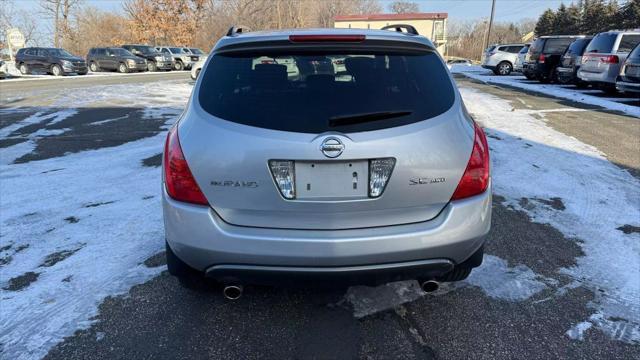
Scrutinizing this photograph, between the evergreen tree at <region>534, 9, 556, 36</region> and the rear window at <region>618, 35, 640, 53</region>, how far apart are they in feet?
190

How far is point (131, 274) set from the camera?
3.35 m

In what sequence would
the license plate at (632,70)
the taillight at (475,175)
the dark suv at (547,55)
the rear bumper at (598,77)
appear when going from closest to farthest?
the taillight at (475,175), the license plate at (632,70), the rear bumper at (598,77), the dark suv at (547,55)

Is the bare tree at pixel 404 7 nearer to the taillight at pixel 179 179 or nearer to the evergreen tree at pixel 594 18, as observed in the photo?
the evergreen tree at pixel 594 18

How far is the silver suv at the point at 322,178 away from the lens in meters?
2.23

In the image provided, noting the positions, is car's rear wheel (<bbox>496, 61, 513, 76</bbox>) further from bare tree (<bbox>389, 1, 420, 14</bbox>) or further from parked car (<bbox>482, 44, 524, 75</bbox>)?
bare tree (<bbox>389, 1, 420, 14</bbox>)

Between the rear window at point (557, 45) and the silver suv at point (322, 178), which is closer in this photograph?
the silver suv at point (322, 178)

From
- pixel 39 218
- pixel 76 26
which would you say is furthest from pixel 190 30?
pixel 39 218

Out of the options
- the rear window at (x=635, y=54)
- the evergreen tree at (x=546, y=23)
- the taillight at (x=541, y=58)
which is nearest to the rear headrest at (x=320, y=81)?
the rear window at (x=635, y=54)

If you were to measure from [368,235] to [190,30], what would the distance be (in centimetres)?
5772

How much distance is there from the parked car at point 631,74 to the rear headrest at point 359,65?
41.8 feet

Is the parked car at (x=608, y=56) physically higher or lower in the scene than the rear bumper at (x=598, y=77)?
higher

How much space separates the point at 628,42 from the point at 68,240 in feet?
54.7

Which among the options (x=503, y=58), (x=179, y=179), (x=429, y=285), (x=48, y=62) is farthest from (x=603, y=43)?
(x=48, y=62)

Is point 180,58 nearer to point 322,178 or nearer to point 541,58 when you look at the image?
point 541,58
